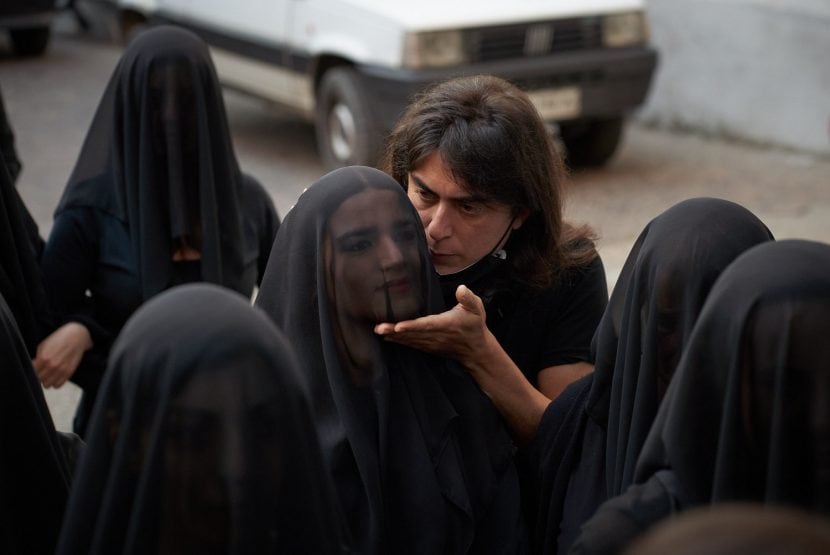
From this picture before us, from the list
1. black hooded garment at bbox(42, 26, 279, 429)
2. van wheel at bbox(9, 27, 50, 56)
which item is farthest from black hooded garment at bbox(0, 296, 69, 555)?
van wheel at bbox(9, 27, 50, 56)

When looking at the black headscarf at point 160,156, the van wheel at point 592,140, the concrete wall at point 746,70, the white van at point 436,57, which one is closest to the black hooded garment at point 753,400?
the black headscarf at point 160,156

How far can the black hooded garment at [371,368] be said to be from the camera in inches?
97.7

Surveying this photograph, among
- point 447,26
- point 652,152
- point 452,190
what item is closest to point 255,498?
point 452,190

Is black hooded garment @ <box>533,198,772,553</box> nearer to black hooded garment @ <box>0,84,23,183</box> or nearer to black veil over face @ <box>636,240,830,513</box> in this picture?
black veil over face @ <box>636,240,830,513</box>

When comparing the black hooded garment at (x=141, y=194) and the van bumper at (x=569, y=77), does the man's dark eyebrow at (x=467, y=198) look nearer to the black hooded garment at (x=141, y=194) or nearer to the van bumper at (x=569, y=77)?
the black hooded garment at (x=141, y=194)

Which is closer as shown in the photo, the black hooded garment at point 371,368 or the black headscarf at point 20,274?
the black hooded garment at point 371,368

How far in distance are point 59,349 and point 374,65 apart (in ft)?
15.6

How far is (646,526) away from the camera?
207cm

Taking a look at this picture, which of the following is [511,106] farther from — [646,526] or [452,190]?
[646,526]

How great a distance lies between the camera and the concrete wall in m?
9.20

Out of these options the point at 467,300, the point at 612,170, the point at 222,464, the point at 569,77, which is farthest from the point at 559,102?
the point at 222,464

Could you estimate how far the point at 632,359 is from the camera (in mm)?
2480

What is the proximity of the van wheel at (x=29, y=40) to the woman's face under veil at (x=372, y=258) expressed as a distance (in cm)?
1207

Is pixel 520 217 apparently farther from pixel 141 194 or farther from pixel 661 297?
pixel 141 194
